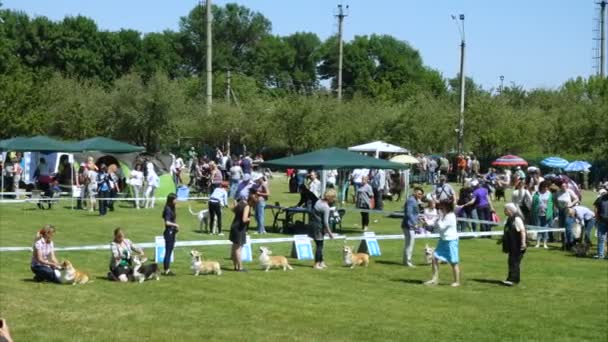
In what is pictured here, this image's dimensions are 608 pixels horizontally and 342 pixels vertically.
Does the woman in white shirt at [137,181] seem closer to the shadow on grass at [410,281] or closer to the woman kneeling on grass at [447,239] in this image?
the shadow on grass at [410,281]

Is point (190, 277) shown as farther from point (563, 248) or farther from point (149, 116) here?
point (149, 116)

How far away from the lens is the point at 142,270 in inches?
655

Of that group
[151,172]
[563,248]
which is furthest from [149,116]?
[563,248]

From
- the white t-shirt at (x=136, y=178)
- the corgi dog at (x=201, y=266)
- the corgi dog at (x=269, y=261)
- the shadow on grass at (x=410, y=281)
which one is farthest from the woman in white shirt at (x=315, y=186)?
the corgi dog at (x=201, y=266)

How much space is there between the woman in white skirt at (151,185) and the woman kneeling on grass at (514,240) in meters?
16.5

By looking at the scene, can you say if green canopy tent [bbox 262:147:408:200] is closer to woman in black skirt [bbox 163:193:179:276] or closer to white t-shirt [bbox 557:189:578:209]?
white t-shirt [bbox 557:189:578:209]

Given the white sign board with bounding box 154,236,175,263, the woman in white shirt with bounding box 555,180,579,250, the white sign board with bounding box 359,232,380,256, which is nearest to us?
the white sign board with bounding box 154,236,175,263

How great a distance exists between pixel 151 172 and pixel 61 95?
2959cm

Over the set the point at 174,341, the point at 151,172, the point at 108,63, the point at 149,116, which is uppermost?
the point at 108,63

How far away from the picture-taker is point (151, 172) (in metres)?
31.3

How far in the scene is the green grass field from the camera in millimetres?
12852

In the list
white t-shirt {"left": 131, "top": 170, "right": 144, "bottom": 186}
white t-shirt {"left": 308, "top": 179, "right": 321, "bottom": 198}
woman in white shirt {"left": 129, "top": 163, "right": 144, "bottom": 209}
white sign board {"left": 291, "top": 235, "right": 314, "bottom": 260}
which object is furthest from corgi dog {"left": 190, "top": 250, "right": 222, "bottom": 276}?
white t-shirt {"left": 131, "top": 170, "right": 144, "bottom": 186}

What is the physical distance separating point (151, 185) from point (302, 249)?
12393mm

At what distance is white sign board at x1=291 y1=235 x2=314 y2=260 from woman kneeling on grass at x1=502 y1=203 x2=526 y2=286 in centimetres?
464
